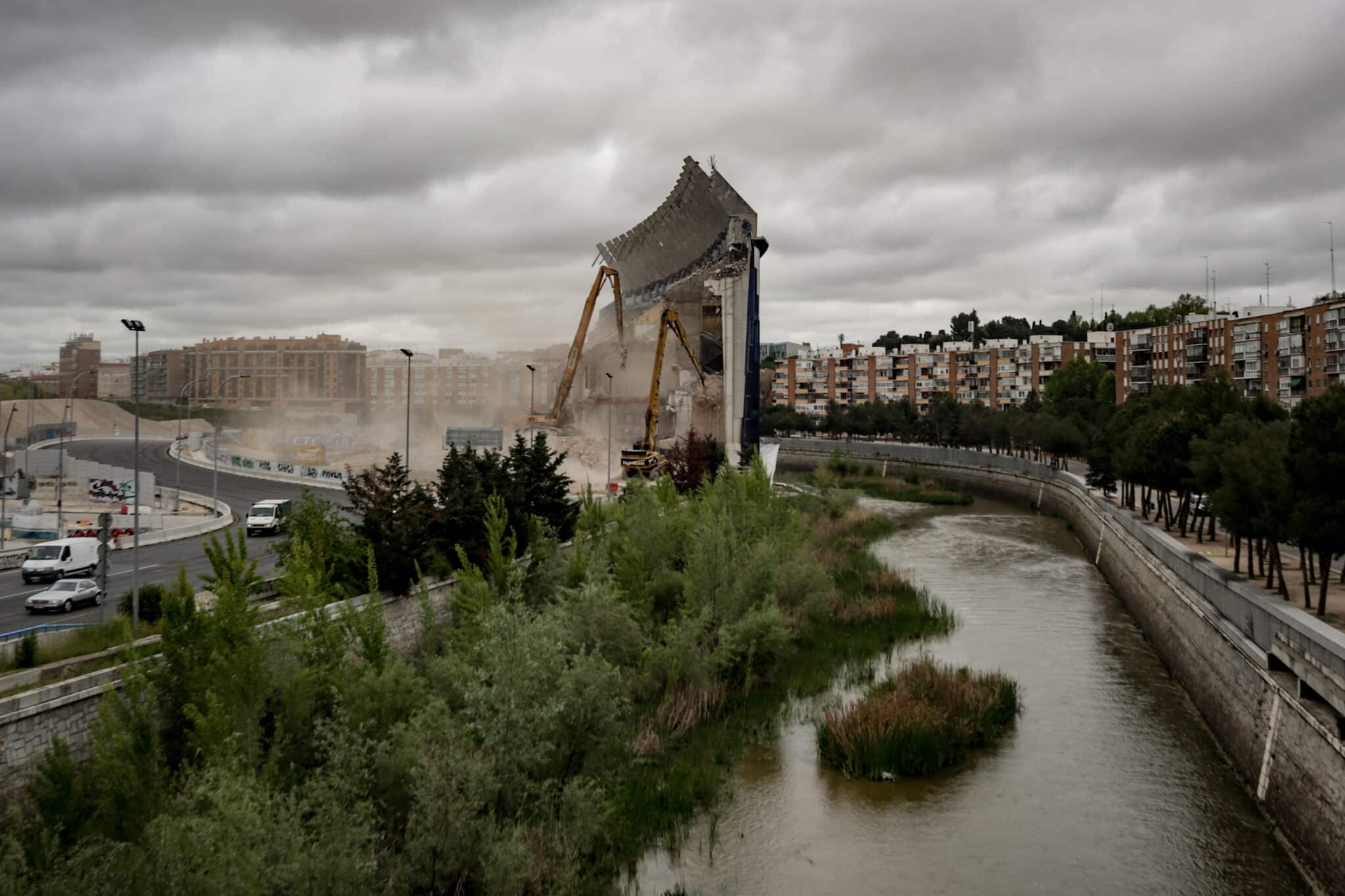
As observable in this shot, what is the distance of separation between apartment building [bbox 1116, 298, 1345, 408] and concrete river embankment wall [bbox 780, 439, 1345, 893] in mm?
38308

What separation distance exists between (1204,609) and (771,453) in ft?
156

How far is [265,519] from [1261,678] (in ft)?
93.5

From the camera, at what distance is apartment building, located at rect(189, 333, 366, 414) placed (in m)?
133

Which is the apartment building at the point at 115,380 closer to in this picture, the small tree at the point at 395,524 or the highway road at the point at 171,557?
the highway road at the point at 171,557

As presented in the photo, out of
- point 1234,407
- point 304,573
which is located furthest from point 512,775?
point 1234,407

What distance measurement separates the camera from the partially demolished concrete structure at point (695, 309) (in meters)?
65.1

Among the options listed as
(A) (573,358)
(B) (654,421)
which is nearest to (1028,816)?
(B) (654,421)

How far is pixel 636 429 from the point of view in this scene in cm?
7450

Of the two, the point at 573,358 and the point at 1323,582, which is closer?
the point at 1323,582

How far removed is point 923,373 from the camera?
112938 mm

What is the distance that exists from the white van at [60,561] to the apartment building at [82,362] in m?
146

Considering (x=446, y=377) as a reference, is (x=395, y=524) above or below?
Answer: below

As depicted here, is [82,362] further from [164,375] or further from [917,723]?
[917,723]

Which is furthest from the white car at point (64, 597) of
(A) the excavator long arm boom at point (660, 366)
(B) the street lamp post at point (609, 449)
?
(A) the excavator long arm boom at point (660, 366)
